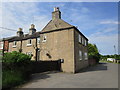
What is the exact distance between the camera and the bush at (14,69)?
26.6ft

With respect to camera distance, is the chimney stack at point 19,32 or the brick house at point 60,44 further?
the chimney stack at point 19,32

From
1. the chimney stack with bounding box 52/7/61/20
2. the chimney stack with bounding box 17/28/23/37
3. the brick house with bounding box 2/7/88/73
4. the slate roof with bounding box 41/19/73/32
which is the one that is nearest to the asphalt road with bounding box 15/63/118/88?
the brick house with bounding box 2/7/88/73

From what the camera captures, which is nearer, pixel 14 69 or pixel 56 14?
pixel 14 69

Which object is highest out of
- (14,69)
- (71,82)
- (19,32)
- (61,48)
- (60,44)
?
(19,32)

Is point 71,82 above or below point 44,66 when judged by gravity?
below

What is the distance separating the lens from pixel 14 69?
921 centimetres

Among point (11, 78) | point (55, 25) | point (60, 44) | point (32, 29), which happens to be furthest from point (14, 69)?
point (32, 29)

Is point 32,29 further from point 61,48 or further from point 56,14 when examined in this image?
point 61,48

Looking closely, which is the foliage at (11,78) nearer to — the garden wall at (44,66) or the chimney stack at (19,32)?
the garden wall at (44,66)

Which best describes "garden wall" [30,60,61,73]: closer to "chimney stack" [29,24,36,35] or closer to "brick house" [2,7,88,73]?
"brick house" [2,7,88,73]

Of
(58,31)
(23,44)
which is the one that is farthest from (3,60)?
(23,44)

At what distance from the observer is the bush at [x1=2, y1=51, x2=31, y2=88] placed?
8.09 m

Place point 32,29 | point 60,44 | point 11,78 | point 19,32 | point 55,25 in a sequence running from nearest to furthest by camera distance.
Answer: point 11,78
point 60,44
point 55,25
point 32,29
point 19,32

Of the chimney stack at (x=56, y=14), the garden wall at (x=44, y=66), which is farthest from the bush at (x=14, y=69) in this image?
the chimney stack at (x=56, y=14)
